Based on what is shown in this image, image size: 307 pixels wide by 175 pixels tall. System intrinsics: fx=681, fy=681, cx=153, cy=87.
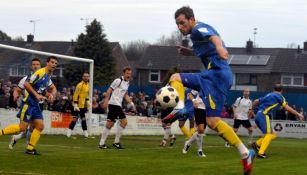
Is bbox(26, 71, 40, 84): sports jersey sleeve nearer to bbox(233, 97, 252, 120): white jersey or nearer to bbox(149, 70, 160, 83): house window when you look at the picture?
bbox(233, 97, 252, 120): white jersey

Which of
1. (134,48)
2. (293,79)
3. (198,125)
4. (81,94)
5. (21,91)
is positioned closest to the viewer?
(21,91)

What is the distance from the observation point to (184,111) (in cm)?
1040

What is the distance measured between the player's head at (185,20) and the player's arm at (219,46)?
446mm

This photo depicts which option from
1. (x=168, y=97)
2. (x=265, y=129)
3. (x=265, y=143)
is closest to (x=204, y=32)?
(x=168, y=97)

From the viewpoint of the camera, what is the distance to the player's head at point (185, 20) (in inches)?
412

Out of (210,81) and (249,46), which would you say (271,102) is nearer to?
(210,81)

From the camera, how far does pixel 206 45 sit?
10555 mm

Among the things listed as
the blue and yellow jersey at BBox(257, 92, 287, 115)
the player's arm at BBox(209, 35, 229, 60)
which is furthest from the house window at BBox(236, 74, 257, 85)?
the player's arm at BBox(209, 35, 229, 60)

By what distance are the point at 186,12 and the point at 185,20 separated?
13 cm

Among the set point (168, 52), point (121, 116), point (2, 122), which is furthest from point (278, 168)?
point (168, 52)

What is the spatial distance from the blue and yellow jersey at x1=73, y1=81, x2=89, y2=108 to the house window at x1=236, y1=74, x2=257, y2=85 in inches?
2299

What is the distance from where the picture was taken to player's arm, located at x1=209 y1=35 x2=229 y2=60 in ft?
32.4

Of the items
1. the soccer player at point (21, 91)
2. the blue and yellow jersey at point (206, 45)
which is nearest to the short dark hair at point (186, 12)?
the blue and yellow jersey at point (206, 45)

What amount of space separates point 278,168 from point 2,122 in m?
13.9
